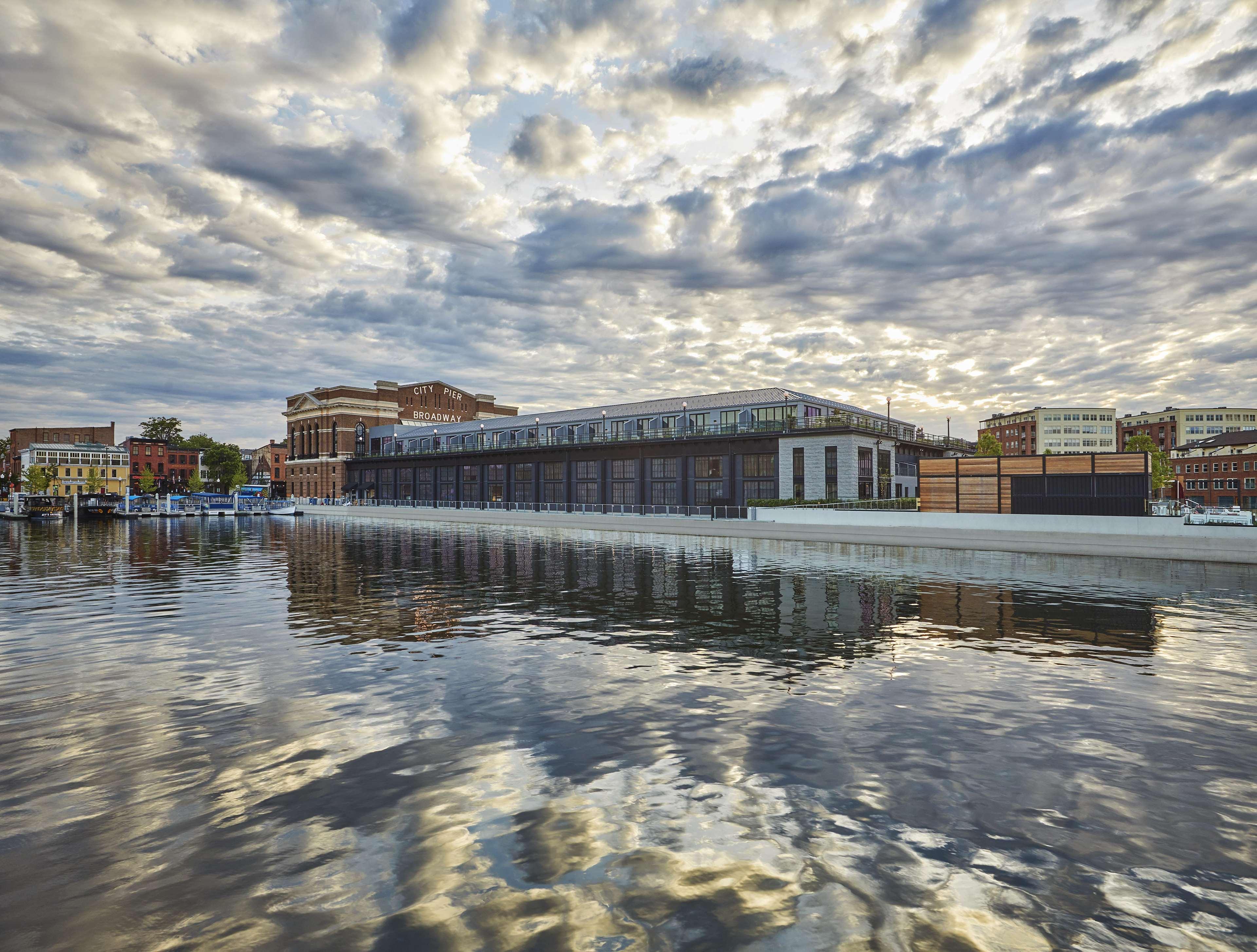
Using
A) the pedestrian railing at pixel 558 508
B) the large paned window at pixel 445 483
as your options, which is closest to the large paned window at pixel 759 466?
the pedestrian railing at pixel 558 508

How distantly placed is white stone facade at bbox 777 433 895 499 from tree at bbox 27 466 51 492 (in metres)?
156

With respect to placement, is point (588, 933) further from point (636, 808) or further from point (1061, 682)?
point (1061, 682)

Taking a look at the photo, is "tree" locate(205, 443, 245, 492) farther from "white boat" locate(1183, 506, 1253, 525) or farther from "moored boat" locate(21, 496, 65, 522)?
"white boat" locate(1183, 506, 1253, 525)

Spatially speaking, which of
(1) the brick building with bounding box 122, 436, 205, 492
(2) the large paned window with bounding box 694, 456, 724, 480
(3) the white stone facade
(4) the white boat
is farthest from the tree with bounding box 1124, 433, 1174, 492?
(1) the brick building with bounding box 122, 436, 205, 492

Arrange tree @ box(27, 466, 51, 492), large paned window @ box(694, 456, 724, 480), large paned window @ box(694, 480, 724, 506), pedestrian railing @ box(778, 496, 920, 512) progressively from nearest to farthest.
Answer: pedestrian railing @ box(778, 496, 920, 512)
large paned window @ box(694, 480, 724, 506)
large paned window @ box(694, 456, 724, 480)
tree @ box(27, 466, 51, 492)

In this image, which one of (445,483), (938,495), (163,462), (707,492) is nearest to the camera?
(938,495)

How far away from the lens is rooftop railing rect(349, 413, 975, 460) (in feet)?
250

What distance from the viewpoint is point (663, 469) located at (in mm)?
87188

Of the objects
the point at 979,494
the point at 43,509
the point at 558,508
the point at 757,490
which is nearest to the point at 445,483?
the point at 558,508

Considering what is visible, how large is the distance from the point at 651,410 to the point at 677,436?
421 inches

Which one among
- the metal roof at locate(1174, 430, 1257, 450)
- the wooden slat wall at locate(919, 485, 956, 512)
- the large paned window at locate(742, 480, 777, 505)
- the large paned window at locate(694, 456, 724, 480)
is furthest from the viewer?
the metal roof at locate(1174, 430, 1257, 450)

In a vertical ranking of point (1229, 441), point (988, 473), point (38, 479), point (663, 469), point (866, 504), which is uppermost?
point (1229, 441)

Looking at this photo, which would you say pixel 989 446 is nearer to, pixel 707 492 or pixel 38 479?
pixel 707 492

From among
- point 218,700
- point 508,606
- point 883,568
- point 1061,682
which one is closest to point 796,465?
point 883,568
